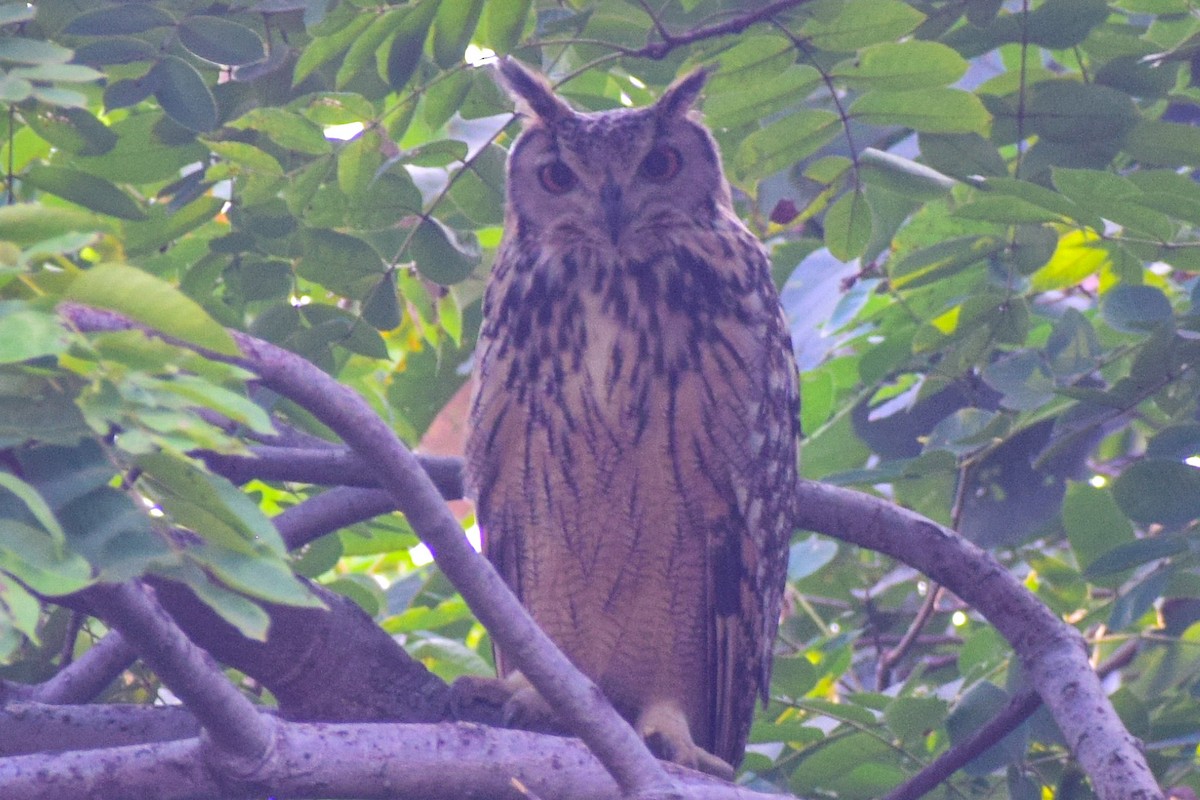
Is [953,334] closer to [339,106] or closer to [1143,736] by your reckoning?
[1143,736]

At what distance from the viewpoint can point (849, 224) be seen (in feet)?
6.69

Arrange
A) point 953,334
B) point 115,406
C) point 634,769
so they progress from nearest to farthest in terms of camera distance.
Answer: point 115,406, point 634,769, point 953,334

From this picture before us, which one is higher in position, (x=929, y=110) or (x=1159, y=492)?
(x=929, y=110)

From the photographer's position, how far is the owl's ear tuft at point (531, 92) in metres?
2.17

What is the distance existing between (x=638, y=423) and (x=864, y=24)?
0.69 metres

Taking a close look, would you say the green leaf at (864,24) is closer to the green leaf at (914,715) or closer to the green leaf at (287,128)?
the green leaf at (287,128)

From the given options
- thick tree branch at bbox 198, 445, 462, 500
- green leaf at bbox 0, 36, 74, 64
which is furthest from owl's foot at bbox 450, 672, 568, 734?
green leaf at bbox 0, 36, 74, 64

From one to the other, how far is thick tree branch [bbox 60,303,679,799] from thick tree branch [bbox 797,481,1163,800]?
2.04 feet

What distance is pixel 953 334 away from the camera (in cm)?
211

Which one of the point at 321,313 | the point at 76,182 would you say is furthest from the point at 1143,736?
the point at 76,182

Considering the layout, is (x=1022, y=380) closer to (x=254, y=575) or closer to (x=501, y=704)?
(x=501, y=704)

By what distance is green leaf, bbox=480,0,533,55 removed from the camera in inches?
74.3

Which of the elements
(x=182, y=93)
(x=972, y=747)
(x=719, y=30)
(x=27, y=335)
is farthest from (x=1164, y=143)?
(x=27, y=335)

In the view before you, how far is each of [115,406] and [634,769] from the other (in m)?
0.63
